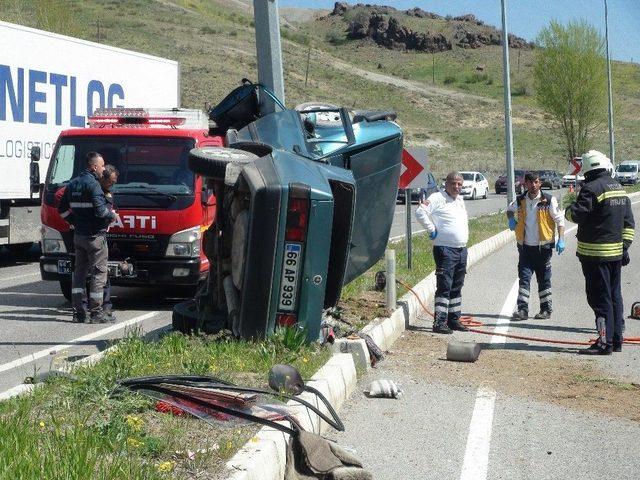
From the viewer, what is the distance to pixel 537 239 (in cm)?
1296

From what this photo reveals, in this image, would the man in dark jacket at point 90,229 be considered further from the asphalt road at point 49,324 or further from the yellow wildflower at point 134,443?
the yellow wildflower at point 134,443

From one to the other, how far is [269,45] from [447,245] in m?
3.76

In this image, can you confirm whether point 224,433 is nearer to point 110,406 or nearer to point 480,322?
point 110,406

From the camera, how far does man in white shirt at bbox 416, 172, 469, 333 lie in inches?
466

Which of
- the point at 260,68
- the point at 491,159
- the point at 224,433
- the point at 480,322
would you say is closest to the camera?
the point at 224,433

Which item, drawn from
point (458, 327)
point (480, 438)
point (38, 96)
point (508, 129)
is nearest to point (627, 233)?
point (458, 327)

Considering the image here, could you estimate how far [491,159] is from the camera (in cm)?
8312

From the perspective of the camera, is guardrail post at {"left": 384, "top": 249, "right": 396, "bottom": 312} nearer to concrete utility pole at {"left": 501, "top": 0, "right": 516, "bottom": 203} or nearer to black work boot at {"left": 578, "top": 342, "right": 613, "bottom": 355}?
black work boot at {"left": 578, "top": 342, "right": 613, "bottom": 355}

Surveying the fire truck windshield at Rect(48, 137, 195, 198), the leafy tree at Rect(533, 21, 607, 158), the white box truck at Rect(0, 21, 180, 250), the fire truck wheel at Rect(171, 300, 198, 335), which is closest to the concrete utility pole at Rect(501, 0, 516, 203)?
the white box truck at Rect(0, 21, 180, 250)

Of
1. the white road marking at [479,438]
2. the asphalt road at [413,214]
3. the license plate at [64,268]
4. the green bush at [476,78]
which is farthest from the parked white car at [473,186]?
the green bush at [476,78]

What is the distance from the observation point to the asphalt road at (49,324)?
9.68 meters

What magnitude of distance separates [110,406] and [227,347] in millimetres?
1970

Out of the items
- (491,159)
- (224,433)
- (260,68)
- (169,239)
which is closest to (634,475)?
(224,433)

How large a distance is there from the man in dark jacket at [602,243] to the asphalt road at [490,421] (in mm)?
286
